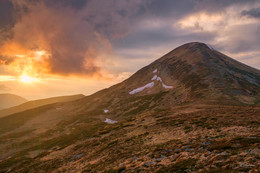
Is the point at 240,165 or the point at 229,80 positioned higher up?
the point at 229,80

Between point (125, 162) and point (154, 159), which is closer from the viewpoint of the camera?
point (154, 159)

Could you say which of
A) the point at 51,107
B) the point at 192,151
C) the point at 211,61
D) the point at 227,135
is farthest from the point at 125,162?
the point at 51,107

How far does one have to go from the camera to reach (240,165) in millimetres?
11273

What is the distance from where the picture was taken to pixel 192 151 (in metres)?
16.3

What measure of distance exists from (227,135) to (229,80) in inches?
3367

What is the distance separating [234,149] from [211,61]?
5541 inches

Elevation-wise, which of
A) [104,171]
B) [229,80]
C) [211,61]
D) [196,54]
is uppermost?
[196,54]

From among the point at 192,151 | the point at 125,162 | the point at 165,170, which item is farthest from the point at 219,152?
the point at 125,162

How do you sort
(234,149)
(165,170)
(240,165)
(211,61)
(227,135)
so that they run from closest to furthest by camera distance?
(240,165) < (165,170) < (234,149) < (227,135) < (211,61)

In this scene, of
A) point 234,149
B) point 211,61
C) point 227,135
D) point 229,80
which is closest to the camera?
point 234,149

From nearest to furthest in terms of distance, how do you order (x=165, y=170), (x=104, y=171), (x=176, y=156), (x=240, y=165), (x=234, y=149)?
(x=240, y=165), (x=165, y=170), (x=234, y=149), (x=176, y=156), (x=104, y=171)

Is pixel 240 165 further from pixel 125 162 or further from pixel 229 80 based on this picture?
pixel 229 80

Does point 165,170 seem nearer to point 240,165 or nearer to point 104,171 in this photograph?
point 240,165

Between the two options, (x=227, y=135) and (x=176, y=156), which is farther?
(x=227, y=135)
